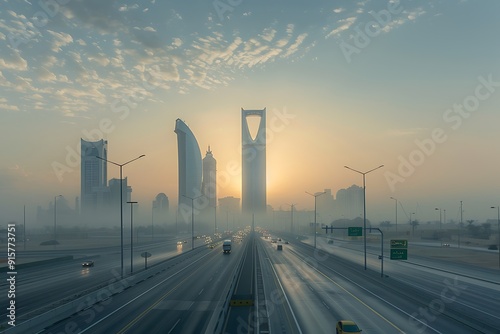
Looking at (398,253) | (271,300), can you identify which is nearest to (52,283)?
(271,300)

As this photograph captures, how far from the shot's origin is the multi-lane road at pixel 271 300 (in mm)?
28938

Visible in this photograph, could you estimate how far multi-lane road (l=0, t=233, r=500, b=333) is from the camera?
28.9m

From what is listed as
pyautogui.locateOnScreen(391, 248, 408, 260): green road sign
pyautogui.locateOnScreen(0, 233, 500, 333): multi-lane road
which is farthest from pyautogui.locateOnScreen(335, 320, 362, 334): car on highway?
pyautogui.locateOnScreen(391, 248, 408, 260): green road sign

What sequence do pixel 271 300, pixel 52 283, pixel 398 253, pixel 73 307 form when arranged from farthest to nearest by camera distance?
pixel 398 253 → pixel 52 283 → pixel 271 300 → pixel 73 307

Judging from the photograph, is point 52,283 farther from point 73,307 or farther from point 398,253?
point 398,253

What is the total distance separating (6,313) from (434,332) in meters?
31.7

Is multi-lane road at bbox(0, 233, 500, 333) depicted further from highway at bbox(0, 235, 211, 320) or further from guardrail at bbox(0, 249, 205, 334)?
guardrail at bbox(0, 249, 205, 334)

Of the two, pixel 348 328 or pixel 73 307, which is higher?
pixel 348 328

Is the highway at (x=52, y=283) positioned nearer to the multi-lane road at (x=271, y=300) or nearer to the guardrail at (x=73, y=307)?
the multi-lane road at (x=271, y=300)

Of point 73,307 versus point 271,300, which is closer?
point 73,307

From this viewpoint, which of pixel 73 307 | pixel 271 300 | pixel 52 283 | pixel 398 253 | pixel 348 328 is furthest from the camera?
pixel 398 253

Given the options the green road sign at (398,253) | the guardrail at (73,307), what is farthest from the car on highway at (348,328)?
the green road sign at (398,253)

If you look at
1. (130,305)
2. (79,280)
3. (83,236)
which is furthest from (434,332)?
(83,236)

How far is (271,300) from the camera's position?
38.2 metres
